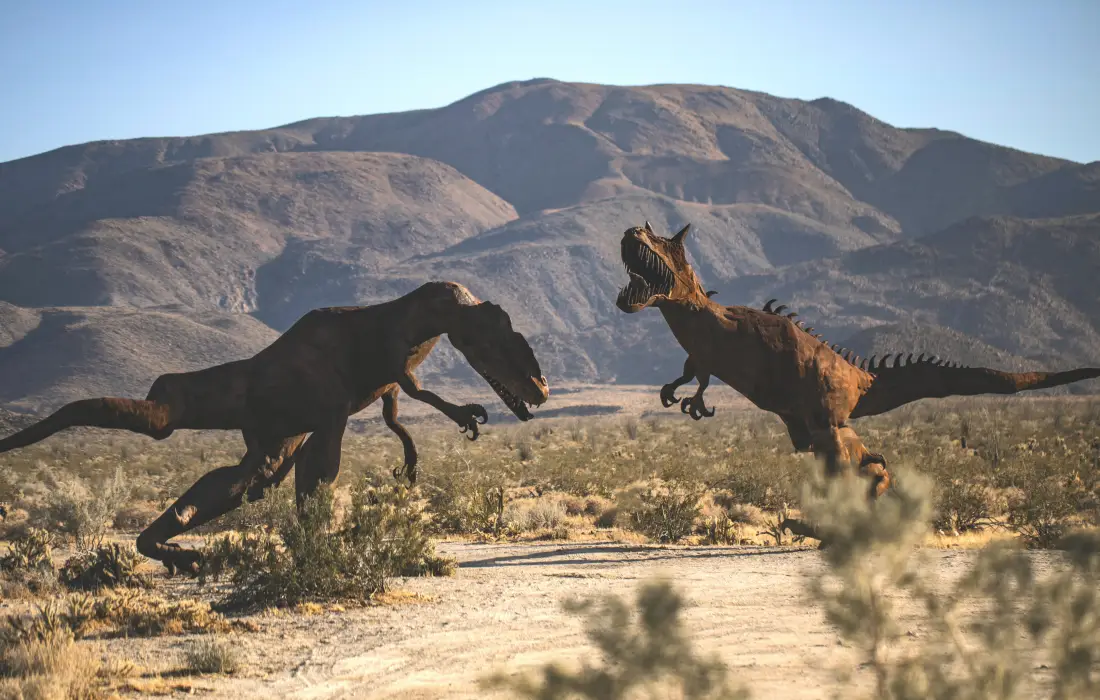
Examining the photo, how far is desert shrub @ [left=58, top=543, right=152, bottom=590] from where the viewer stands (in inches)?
397

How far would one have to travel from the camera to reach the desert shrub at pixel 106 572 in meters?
10.1

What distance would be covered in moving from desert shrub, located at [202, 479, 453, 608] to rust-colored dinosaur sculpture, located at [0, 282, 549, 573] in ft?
1.17

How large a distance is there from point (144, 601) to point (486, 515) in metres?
6.97

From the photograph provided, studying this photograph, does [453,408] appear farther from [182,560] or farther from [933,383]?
[933,383]

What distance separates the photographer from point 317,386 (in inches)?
387

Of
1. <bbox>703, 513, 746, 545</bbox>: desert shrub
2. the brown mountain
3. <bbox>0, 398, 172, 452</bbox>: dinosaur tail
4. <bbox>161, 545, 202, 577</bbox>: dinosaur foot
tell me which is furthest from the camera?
the brown mountain

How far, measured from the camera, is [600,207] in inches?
5394

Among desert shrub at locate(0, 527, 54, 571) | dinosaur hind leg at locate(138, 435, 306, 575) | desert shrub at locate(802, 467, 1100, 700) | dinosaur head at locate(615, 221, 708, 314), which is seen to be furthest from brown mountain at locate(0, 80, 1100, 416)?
desert shrub at locate(802, 467, 1100, 700)

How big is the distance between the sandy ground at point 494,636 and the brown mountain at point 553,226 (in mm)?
70031

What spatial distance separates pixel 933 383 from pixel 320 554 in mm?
6276

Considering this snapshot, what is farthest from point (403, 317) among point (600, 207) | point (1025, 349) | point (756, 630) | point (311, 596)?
point (600, 207)

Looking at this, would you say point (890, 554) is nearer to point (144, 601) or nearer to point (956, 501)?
point (144, 601)

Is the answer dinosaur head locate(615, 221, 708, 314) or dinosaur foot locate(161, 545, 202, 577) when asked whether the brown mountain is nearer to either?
dinosaur foot locate(161, 545, 202, 577)

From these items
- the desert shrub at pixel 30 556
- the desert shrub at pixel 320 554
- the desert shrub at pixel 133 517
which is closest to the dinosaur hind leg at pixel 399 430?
the desert shrub at pixel 320 554
